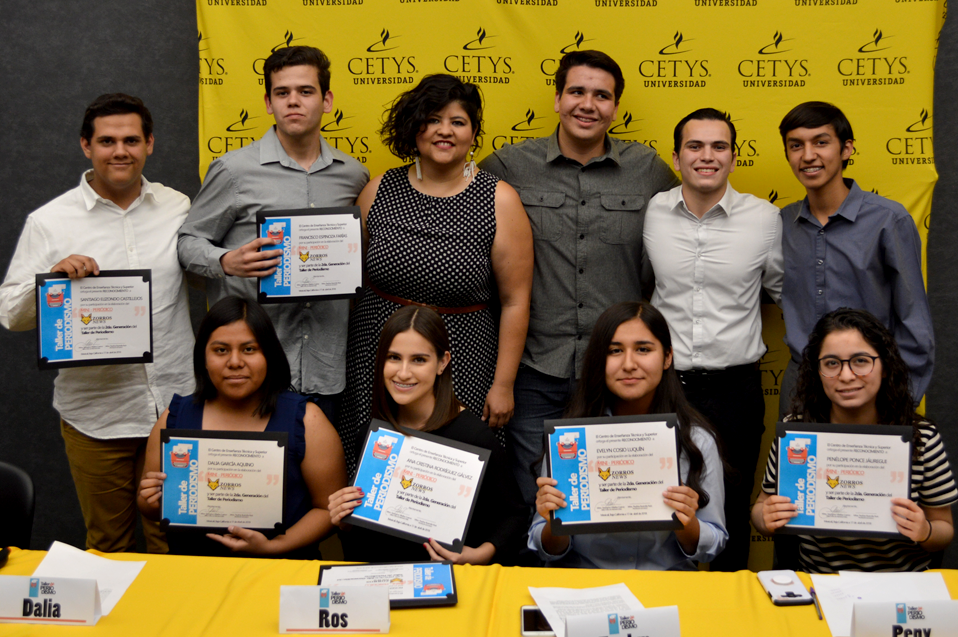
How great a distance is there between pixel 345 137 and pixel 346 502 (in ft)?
6.81

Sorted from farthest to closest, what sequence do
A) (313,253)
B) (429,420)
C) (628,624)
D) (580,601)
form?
(313,253) < (429,420) < (580,601) < (628,624)

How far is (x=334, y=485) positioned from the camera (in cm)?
249

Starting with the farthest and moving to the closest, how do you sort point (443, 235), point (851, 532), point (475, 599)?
point (443, 235)
point (851, 532)
point (475, 599)

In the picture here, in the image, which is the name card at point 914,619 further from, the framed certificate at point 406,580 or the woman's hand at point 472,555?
the woman's hand at point 472,555

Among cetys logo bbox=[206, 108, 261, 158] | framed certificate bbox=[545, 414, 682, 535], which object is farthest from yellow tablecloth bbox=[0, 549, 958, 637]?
cetys logo bbox=[206, 108, 261, 158]

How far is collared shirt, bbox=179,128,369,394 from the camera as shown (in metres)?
3.01

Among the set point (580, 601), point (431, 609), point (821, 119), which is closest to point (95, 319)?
point (431, 609)

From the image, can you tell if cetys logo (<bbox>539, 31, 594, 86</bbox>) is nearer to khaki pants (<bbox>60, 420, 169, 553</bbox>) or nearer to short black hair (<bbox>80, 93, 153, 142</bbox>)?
short black hair (<bbox>80, 93, 153, 142</bbox>)

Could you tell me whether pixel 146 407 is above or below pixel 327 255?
below

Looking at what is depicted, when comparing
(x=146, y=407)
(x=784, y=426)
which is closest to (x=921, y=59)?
(x=784, y=426)

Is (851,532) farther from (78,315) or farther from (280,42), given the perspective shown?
(280,42)

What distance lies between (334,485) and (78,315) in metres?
1.06

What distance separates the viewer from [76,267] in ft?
8.70

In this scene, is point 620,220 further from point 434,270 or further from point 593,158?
point 434,270
